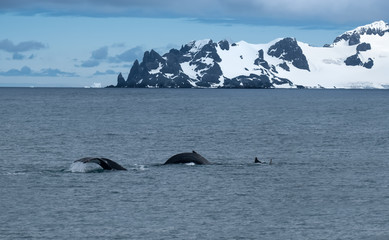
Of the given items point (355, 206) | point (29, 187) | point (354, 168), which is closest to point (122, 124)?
point (354, 168)

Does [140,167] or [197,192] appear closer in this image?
[197,192]

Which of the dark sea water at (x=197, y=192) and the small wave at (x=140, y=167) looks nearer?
the dark sea water at (x=197, y=192)

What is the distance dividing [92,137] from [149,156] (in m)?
24.9

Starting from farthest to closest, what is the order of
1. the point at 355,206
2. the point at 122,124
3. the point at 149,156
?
1. the point at 122,124
2. the point at 149,156
3. the point at 355,206

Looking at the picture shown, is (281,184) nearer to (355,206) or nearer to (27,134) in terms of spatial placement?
(355,206)

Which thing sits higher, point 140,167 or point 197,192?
point 140,167

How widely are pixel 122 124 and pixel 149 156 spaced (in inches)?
2054

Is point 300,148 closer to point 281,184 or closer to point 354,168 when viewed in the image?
point 354,168

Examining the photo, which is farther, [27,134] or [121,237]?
[27,134]

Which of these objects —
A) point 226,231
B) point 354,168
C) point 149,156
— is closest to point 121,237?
point 226,231

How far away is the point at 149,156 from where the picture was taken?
61.9 m

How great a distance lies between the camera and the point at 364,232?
31516 millimetres

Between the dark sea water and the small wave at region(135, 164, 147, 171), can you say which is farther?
the small wave at region(135, 164, 147, 171)

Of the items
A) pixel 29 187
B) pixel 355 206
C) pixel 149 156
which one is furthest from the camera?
pixel 149 156
